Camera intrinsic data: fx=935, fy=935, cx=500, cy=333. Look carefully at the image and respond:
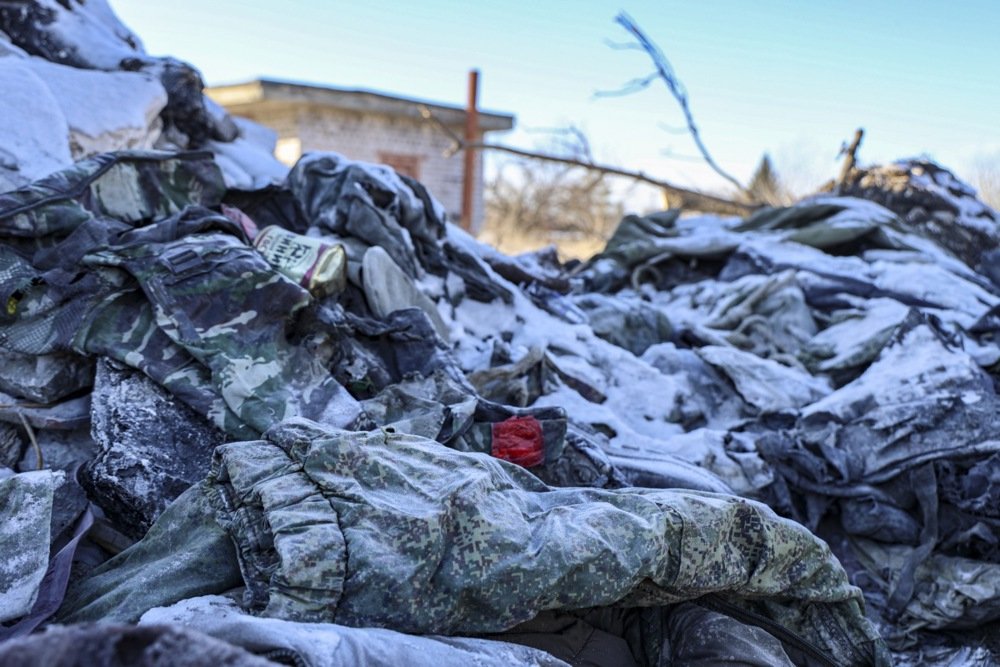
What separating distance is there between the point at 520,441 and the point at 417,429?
27 cm

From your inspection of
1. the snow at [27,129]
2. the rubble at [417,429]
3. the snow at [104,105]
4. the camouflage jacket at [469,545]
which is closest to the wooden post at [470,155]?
the rubble at [417,429]

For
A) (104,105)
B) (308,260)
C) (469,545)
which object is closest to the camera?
(469,545)

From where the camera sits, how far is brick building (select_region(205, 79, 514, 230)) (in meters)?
11.4

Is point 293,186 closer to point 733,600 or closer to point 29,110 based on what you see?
point 29,110

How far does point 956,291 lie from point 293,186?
2.92 metres

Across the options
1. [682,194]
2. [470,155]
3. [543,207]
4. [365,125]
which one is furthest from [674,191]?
[543,207]

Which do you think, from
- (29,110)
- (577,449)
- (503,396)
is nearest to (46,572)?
(577,449)

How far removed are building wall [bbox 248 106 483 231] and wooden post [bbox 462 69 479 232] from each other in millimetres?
151

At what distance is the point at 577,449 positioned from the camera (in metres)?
2.40

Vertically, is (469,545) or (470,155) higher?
(469,545)

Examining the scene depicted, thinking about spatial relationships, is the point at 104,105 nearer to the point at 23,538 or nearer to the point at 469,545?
the point at 23,538

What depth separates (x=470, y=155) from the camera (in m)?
12.0

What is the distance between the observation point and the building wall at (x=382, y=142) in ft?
39.4

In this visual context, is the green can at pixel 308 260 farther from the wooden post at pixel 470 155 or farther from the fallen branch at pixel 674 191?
the wooden post at pixel 470 155
